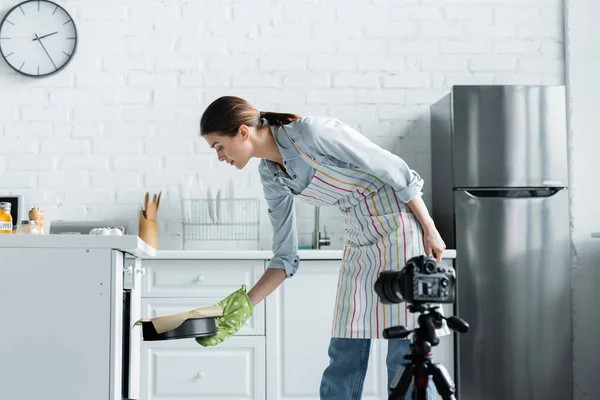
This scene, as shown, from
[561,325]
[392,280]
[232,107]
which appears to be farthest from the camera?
[561,325]

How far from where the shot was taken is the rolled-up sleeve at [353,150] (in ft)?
6.07

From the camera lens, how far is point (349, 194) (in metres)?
2.03

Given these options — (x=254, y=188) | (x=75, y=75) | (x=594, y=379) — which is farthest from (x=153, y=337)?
(x=594, y=379)

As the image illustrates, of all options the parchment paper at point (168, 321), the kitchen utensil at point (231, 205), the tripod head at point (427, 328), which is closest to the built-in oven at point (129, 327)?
the parchment paper at point (168, 321)

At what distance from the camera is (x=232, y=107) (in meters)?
1.88

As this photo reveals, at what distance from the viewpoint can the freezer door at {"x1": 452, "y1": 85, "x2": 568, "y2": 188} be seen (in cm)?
329

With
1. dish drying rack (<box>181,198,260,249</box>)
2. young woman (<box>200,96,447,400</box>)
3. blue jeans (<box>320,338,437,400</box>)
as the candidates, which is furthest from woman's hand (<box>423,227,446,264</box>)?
dish drying rack (<box>181,198,260,249</box>)

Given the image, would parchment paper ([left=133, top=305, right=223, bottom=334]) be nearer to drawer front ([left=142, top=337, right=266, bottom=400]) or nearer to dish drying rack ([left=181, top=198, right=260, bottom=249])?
drawer front ([left=142, top=337, right=266, bottom=400])

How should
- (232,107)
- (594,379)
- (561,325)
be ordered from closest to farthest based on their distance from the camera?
(232,107)
(561,325)
(594,379)

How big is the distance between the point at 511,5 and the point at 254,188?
63.6 inches

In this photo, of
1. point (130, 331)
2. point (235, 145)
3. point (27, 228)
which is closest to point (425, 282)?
point (235, 145)

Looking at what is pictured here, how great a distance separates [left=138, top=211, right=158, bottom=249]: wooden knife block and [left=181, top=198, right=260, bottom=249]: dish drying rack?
0.45ft

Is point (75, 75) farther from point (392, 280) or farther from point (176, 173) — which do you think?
point (392, 280)

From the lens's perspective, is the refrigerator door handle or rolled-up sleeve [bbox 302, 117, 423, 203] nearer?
rolled-up sleeve [bbox 302, 117, 423, 203]
